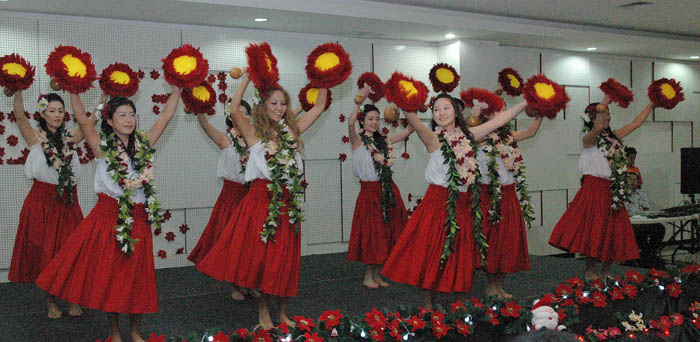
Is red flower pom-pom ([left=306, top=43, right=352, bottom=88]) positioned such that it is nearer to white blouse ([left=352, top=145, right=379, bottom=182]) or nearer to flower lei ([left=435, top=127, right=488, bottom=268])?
flower lei ([left=435, top=127, right=488, bottom=268])

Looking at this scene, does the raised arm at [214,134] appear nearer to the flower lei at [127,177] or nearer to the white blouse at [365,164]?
the flower lei at [127,177]

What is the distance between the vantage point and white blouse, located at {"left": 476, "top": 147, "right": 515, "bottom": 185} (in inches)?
192

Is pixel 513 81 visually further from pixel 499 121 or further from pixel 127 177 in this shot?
pixel 127 177

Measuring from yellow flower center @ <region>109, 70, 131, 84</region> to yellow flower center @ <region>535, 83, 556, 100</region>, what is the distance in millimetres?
2428

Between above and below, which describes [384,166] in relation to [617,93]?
below

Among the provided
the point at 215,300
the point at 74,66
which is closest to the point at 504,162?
the point at 215,300

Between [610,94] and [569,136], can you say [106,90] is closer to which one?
[610,94]

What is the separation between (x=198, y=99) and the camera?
4.59 m

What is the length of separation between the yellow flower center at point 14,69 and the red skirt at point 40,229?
80cm

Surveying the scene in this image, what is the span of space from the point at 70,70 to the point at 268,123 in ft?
3.95

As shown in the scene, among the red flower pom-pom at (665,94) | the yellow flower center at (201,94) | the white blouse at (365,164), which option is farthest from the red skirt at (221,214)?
the red flower pom-pom at (665,94)

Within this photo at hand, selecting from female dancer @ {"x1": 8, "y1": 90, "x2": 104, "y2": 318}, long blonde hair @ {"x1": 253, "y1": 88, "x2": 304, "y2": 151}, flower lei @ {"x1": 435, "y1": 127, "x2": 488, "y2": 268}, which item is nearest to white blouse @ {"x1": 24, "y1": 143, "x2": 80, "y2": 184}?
female dancer @ {"x1": 8, "y1": 90, "x2": 104, "y2": 318}

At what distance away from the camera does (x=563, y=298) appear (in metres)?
3.68

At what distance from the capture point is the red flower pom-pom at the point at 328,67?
4.09m
